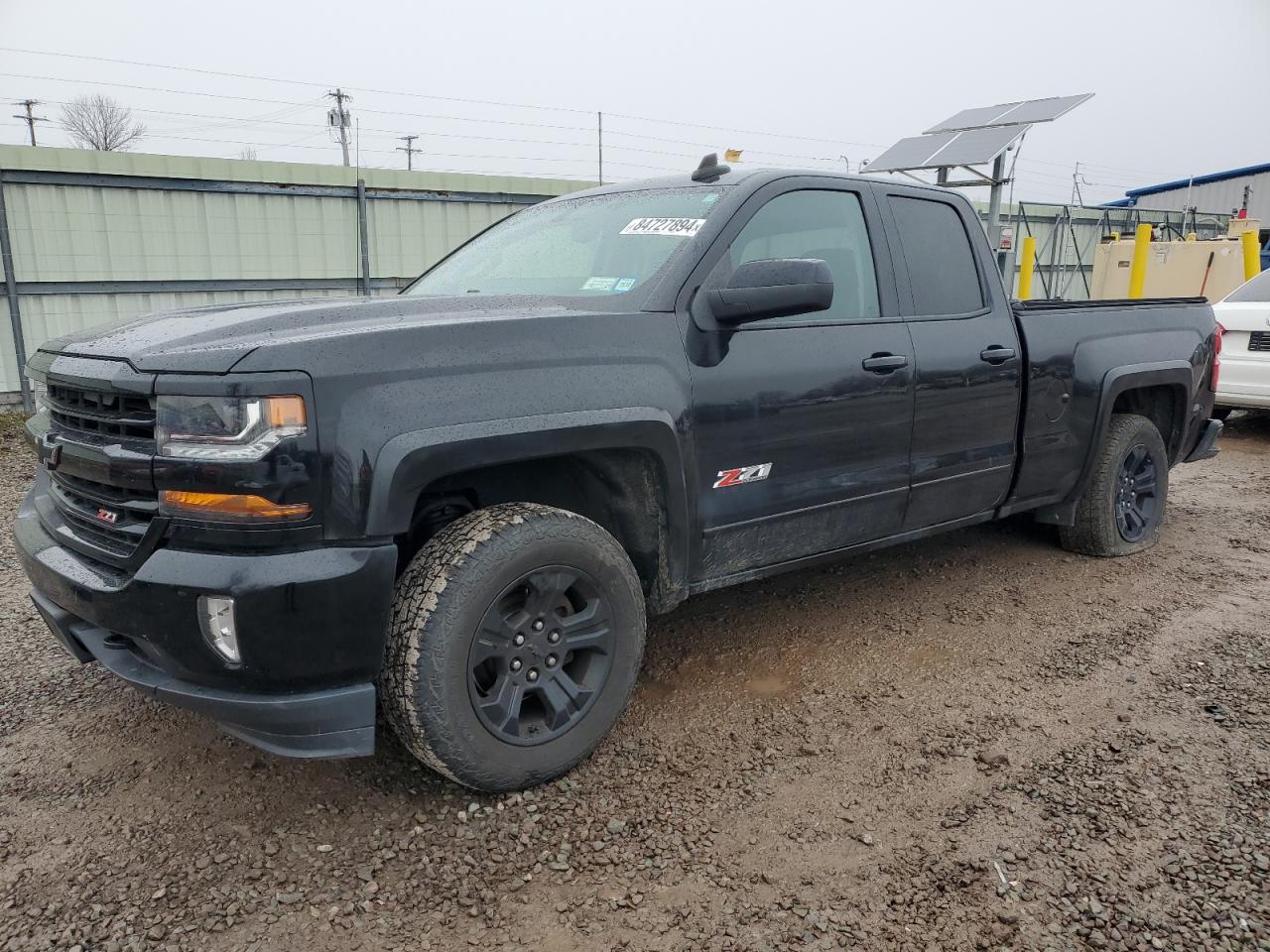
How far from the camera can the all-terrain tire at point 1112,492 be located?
460cm

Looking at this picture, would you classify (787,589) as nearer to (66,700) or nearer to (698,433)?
(698,433)

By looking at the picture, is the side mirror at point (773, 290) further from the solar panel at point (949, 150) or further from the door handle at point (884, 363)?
the solar panel at point (949, 150)

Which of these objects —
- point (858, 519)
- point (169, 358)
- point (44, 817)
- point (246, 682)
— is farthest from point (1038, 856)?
point (44, 817)

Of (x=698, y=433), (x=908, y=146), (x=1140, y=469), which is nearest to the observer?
(x=698, y=433)

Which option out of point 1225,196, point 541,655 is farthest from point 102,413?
point 1225,196

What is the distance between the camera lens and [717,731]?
3000mm

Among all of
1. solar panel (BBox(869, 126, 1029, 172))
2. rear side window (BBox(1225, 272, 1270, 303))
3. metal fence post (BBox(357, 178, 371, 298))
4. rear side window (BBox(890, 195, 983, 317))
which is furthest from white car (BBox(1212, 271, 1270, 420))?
metal fence post (BBox(357, 178, 371, 298))

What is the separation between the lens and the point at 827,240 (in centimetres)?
344

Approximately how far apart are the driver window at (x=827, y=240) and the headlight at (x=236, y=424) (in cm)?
167

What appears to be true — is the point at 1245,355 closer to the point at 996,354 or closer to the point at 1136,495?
the point at 1136,495

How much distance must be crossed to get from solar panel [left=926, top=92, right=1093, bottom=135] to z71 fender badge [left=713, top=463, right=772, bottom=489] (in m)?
11.2

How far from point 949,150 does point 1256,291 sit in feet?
17.8

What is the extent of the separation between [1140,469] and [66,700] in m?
5.10

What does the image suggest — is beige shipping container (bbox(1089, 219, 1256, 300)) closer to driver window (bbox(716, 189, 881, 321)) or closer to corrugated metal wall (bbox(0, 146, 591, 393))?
corrugated metal wall (bbox(0, 146, 591, 393))
